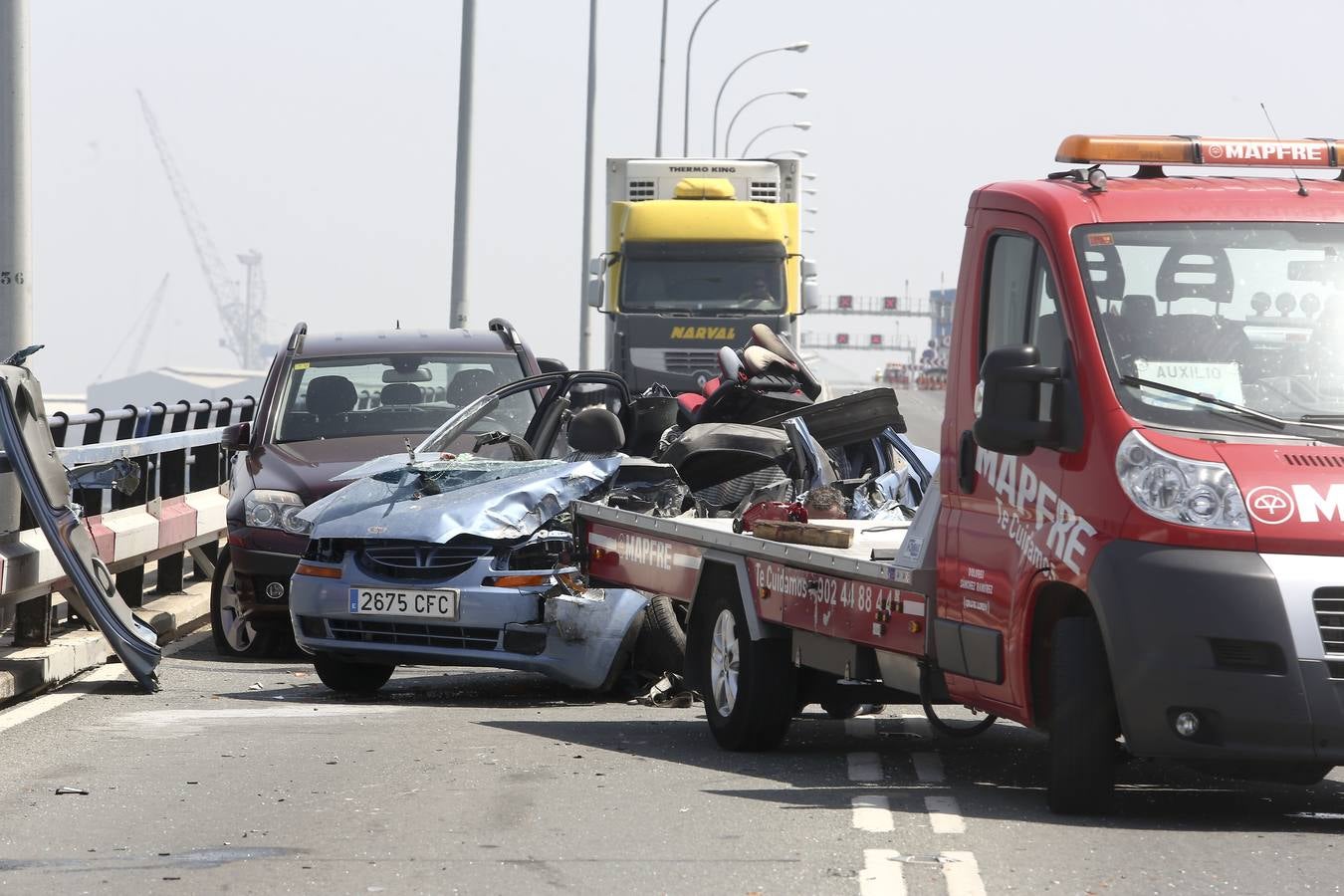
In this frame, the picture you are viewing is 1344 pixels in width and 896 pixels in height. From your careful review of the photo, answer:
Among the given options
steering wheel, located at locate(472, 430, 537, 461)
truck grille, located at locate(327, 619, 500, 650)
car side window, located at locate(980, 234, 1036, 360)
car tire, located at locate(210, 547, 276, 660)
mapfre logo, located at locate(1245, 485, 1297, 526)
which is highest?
car side window, located at locate(980, 234, 1036, 360)

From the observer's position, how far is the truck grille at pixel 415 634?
1064 cm

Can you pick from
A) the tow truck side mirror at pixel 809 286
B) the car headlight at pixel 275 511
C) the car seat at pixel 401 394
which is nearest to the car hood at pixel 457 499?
the car headlight at pixel 275 511

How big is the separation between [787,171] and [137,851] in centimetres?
2701

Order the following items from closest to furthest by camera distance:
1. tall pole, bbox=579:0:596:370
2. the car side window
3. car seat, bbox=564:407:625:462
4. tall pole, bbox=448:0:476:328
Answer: the car side window → car seat, bbox=564:407:625:462 → tall pole, bbox=448:0:476:328 → tall pole, bbox=579:0:596:370

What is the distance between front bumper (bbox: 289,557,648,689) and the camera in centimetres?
1051

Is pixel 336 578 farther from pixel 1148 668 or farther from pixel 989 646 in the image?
pixel 1148 668

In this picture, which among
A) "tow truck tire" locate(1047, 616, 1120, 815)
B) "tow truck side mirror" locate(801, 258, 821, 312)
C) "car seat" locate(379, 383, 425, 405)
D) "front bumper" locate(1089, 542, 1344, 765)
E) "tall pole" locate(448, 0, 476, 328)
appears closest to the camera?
"front bumper" locate(1089, 542, 1344, 765)

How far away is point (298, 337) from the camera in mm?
14891

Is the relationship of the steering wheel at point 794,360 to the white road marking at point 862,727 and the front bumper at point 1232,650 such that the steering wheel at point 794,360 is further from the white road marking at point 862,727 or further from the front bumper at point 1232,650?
the front bumper at point 1232,650

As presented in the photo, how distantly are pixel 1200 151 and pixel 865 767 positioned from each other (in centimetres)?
260

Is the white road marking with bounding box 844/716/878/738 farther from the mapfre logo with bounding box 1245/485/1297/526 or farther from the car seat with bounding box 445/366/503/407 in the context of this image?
the car seat with bounding box 445/366/503/407

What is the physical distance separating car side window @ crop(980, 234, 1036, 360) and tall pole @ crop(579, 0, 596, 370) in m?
34.7

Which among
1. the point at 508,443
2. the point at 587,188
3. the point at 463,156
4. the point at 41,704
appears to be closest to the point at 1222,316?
the point at 508,443

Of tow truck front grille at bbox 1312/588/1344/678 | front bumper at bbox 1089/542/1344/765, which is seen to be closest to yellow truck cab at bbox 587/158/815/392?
front bumper at bbox 1089/542/1344/765
